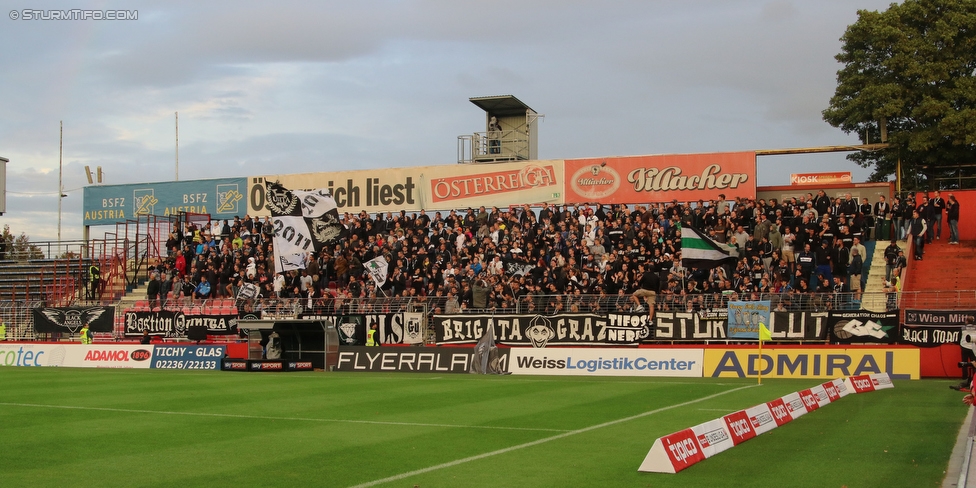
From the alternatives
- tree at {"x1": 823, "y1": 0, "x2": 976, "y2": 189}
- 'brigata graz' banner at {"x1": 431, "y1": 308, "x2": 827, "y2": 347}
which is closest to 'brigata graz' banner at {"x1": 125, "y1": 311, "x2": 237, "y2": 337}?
'brigata graz' banner at {"x1": 431, "y1": 308, "x2": 827, "y2": 347}

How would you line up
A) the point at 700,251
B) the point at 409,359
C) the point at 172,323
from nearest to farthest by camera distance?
the point at 409,359 → the point at 700,251 → the point at 172,323

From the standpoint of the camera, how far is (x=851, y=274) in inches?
1194

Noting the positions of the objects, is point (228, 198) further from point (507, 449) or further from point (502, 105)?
point (507, 449)

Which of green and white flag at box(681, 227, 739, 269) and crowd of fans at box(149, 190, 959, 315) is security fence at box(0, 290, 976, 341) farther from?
green and white flag at box(681, 227, 739, 269)

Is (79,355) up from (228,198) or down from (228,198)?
down

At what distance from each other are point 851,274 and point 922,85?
1620 cm

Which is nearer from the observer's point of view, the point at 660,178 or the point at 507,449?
the point at 507,449

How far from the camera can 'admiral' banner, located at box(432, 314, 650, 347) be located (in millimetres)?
30172

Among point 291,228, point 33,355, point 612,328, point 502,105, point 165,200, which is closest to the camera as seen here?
point 612,328

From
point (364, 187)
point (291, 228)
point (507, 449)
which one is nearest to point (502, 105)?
point (364, 187)

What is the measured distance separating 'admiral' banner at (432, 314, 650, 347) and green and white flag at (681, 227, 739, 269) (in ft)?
9.94

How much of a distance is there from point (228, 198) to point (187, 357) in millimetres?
16380

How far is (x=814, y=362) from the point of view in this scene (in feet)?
83.3

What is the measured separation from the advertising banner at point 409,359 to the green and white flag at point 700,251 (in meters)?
7.69
